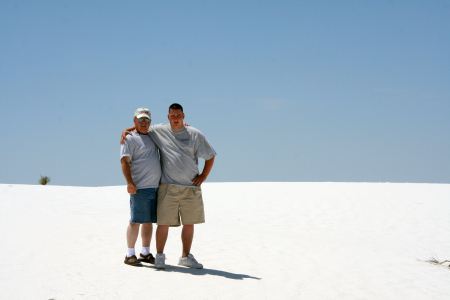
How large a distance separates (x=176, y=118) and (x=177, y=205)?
3.52 feet

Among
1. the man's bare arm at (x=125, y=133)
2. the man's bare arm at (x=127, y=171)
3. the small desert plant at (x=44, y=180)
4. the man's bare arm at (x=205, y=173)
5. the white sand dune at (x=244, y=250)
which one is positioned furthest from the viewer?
the small desert plant at (x=44, y=180)

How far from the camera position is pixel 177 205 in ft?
16.9

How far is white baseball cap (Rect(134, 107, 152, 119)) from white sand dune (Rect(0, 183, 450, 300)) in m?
1.86

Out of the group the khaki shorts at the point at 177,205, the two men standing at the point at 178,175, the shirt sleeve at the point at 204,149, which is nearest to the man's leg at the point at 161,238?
the two men standing at the point at 178,175

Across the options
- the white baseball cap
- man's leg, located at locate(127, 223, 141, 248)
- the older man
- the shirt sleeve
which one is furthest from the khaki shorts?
the white baseball cap

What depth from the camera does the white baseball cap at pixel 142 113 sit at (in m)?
5.19

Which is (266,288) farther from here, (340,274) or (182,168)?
(182,168)

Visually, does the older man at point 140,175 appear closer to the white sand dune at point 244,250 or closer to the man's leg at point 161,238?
the man's leg at point 161,238

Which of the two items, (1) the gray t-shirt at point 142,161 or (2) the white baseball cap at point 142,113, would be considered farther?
(2) the white baseball cap at point 142,113

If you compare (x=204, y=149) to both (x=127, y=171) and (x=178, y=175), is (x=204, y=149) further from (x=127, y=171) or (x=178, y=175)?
(x=127, y=171)

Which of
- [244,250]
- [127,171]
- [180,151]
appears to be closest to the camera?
[127,171]

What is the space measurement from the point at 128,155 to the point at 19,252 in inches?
91.7

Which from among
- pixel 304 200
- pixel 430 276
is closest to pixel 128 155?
pixel 430 276

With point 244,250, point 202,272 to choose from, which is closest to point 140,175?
point 202,272
